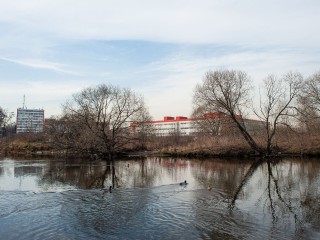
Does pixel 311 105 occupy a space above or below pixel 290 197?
above

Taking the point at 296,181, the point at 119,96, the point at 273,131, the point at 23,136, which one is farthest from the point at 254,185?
the point at 23,136

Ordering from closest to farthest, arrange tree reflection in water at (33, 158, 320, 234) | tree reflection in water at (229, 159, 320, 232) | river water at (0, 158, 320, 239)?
1. river water at (0, 158, 320, 239)
2. tree reflection in water at (229, 159, 320, 232)
3. tree reflection in water at (33, 158, 320, 234)

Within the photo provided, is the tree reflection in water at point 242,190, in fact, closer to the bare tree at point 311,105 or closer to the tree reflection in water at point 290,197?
the tree reflection in water at point 290,197

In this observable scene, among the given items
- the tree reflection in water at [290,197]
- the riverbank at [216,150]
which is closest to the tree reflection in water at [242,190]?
the tree reflection in water at [290,197]

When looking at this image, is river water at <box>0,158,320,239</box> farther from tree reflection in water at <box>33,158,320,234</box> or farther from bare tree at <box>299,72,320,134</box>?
bare tree at <box>299,72,320,134</box>

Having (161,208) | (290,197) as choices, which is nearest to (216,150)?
(290,197)

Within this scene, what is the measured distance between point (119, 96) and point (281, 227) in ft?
150

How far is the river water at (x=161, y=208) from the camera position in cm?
1288

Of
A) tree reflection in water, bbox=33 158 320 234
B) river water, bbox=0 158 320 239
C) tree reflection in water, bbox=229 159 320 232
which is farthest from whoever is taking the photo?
tree reflection in water, bbox=33 158 320 234

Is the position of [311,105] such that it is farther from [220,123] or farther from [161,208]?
[161,208]

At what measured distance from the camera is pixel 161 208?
16.7 m

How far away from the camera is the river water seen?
42.3 ft

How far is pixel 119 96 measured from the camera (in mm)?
57156

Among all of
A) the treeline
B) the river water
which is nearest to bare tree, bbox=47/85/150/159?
the treeline
